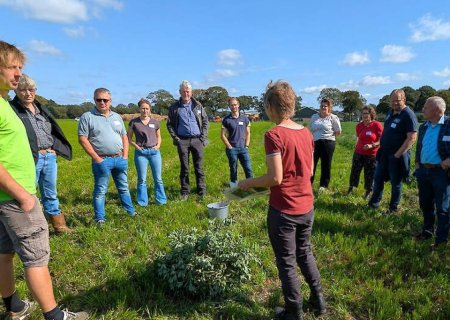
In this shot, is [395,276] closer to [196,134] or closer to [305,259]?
[305,259]

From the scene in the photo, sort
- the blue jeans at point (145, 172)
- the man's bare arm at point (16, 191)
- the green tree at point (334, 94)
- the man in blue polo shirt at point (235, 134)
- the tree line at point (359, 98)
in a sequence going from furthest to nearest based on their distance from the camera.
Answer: the green tree at point (334, 94) < the tree line at point (359, 98) < the man in blue polo shirt at point (235, 134) < the blue jeans at point (145, 172) < the man's bare arm at point (16, 191)

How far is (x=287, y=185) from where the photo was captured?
301cm

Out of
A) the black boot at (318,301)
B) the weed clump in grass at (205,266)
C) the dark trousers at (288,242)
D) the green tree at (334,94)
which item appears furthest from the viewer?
the green tree at (334,94)

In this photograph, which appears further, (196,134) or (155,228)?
(196,134)

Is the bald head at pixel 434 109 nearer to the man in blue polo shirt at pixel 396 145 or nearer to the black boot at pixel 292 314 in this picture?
the man in blue polo shirt at pixel 396 145

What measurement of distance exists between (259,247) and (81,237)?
2596 mm

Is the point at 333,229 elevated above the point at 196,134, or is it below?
below

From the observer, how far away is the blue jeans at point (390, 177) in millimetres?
6180

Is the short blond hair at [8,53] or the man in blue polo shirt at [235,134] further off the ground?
the short blond hair at [8,53]

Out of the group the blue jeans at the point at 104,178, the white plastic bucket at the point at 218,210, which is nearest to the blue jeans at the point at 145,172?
the blue jeans at the point at 104,178

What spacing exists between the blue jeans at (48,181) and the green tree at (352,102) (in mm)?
114914

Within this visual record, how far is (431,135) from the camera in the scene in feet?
15.9

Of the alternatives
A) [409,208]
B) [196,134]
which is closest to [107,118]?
[196,134]

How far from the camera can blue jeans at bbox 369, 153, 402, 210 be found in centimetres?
618
